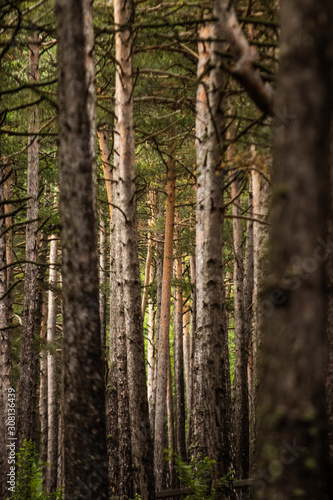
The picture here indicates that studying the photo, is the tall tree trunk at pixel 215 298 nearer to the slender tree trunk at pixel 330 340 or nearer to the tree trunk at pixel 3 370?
→ the slender tree trunk at pixel 330 340

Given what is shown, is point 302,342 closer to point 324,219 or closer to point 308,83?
point 324,219

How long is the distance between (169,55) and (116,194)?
3407mm

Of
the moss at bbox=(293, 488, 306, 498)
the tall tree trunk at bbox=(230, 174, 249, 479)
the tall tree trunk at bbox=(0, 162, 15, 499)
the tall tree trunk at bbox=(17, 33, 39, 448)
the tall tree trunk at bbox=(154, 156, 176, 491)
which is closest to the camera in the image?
the moss at bbox=(293, 488, 306, 498)

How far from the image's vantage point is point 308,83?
9.31 feet

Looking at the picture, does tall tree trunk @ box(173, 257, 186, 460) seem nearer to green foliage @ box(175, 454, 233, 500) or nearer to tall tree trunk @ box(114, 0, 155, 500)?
tall tree trunk @ box(114, 0, 155, 500)

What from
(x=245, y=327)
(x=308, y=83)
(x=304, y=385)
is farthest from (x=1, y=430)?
(x=308, y=83)

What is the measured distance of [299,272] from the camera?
9.15 feet

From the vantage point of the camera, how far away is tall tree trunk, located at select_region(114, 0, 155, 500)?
A: 7.14m

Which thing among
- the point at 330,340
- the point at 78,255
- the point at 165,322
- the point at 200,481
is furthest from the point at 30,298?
the point at 330,340

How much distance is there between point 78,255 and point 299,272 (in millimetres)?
2621

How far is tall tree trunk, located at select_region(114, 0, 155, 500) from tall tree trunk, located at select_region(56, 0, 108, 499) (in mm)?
2397

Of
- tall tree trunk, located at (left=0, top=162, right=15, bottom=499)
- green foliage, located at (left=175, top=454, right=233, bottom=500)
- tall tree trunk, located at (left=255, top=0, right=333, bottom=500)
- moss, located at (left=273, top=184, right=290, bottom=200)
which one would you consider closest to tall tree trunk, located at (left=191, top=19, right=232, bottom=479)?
green foliage, located at (left=175, top=454, right=233, bottom=500)

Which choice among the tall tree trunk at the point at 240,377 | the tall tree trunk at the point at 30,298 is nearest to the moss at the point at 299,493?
the tall tree trunk at the point at 30,298

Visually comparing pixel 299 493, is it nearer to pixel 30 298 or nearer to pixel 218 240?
pixel 218 240
